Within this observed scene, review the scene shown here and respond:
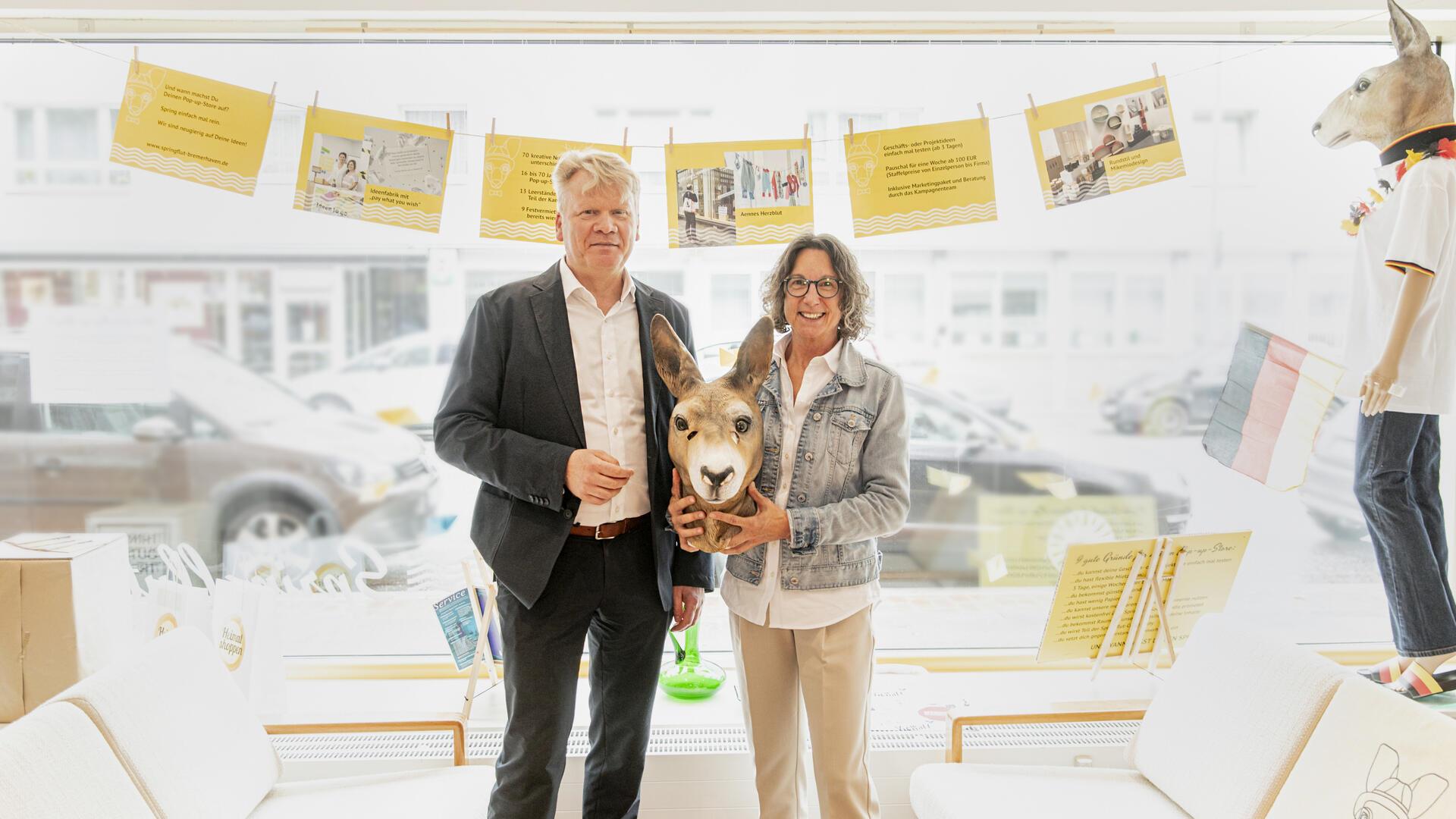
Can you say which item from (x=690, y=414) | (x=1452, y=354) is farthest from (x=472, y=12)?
(x=1452, y=354)

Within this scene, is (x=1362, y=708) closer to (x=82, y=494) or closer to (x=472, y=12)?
(x=472, y=12)

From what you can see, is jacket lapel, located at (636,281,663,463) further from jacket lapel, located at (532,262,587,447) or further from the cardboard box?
the cardboard box

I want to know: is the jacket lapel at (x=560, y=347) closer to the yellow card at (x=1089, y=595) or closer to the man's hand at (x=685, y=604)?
the man's hand at (x=685, y=604)

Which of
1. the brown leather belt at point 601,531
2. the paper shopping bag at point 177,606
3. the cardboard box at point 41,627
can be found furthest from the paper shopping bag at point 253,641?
the brown leather belt at point 601,531

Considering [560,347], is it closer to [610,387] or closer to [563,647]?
[610,387]

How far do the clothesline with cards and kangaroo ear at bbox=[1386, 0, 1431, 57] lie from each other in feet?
0.85

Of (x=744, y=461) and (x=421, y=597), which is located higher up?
(x=744, y=461)

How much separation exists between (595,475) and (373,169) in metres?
1.24

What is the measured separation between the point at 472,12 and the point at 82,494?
2.06 meters

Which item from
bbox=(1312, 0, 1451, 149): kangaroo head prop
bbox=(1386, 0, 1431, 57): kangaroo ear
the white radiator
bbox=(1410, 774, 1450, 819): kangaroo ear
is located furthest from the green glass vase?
bbox=(1386, 0, 1431, 57): kangaroo ear

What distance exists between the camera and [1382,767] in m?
1.50

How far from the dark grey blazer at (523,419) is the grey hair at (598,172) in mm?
207

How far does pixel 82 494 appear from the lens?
280 cm

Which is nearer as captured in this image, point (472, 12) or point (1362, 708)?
point (1362, 708)
